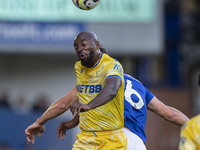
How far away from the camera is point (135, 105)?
26.1 feet

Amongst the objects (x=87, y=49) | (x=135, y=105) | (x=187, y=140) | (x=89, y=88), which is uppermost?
(x=87, y=49)

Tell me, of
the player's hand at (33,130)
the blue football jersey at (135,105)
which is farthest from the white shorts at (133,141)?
the player's hand at (33,130)

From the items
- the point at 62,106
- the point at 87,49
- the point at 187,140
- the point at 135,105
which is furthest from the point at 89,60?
the point at 187,140

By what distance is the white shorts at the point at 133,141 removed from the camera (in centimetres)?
770

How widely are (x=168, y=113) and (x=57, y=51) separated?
1197cm

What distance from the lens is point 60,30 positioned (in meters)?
19.5

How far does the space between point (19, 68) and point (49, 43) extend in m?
2.03

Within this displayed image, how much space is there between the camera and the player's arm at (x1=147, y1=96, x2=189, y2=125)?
8.05 metres

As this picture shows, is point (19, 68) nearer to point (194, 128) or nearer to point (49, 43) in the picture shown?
point (49, 43)

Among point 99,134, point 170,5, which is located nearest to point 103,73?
point 99,134

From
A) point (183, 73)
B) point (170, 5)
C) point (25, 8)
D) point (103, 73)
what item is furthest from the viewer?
point (183, 73)

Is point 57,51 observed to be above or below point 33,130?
below

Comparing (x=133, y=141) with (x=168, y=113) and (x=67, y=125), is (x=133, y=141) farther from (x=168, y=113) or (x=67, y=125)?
(x=67, y=125)

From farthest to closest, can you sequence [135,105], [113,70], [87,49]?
[135,105] < [87,49] < [113,70]
